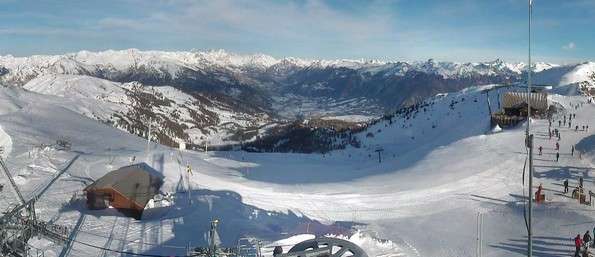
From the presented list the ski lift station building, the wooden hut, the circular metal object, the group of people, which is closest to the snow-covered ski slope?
the ski lift station building

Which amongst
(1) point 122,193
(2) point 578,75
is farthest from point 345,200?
(2) point 578,75

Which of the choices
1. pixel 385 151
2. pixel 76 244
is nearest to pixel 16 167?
pixel 76 244

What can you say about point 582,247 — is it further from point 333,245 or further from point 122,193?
point 122,193

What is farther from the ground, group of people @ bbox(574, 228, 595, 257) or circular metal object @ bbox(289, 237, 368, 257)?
circular metal object @ bbox(289, 237, 368, 257)

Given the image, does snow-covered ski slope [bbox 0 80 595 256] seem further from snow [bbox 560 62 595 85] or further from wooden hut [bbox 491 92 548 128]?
snow [bbox 560 62 595 85]

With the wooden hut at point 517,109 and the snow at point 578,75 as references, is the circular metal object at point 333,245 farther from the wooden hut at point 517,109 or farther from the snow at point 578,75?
the snow at point 578,75

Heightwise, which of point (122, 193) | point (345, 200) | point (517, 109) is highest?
point (517, 109)
